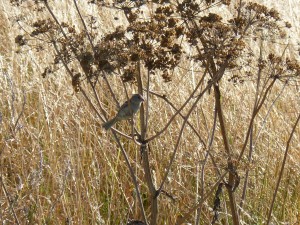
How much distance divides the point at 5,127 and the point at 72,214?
0.81m

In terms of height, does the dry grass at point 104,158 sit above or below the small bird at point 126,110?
below

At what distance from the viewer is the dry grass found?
3.04m

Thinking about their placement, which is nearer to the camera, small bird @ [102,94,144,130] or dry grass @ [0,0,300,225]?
small bird @ [102,94,144,130]

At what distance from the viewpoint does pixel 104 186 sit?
3430 millimetres

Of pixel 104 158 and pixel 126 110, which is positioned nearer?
pixel 126 110

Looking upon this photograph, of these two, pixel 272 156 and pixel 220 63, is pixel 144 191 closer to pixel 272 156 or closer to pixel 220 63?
pixel 272 156

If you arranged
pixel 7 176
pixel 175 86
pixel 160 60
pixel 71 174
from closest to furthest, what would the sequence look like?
pixel 160 60 < pixel 71 174 < pixel 7 176 < pixel 175 86

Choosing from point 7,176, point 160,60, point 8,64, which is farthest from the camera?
point 8,64

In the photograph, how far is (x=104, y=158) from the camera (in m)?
3.45

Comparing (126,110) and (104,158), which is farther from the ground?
(126,110)

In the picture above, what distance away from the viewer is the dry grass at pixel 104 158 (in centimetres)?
304

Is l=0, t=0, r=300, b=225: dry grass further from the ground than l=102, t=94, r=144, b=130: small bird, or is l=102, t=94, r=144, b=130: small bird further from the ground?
l=102, t=94, r=144, b=130: small bird

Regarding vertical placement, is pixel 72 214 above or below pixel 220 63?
below

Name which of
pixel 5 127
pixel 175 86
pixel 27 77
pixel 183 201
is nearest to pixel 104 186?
pixel 183 201
